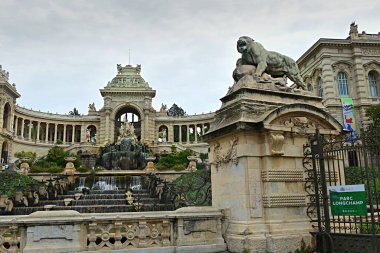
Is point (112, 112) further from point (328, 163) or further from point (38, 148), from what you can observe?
point (328, 163)

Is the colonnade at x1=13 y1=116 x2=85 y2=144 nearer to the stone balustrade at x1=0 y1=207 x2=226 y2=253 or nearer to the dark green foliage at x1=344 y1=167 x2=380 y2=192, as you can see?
the stone balustrade at x1=0 y1=207 x2=226 y2=253

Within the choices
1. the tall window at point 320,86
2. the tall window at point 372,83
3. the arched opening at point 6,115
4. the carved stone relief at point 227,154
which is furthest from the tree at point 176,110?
the carved stone relief at point 227,154

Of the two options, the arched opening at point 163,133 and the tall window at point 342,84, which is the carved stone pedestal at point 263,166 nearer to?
the tall window at point 342,84

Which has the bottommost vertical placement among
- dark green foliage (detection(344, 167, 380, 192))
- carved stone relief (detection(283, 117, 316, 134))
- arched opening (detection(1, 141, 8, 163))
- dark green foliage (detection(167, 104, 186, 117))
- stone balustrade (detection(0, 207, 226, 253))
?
stone balustrade (detection(0, 207, 226, 253))

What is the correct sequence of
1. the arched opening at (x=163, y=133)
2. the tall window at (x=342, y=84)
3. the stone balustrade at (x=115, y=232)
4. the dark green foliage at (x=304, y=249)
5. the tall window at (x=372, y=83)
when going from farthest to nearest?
the arched opening at (x=163, y=133), the tall window at (x=372, y=83), the tall window at (x=342, y=84), the dark green foliage at (x=304, y=249), the stone balustrade at (x=115, y=232)

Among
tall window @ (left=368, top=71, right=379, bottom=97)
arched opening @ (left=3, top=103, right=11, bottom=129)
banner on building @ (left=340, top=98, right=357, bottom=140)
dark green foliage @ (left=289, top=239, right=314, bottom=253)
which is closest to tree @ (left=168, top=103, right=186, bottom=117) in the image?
arched opening @ (left=3, top=103, right=11, bottom=129)

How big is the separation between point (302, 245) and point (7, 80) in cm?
6654

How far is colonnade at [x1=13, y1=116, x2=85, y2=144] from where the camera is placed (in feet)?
226

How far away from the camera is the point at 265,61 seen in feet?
29.7

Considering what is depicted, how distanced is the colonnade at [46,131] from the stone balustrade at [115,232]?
65648 millimetres

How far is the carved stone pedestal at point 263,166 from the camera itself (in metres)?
7.56

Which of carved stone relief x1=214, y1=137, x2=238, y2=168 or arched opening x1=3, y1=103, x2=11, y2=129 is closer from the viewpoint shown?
carved stone relief x1=214, y1=137, x2=238, y2=168

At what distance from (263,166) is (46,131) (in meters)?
72.7

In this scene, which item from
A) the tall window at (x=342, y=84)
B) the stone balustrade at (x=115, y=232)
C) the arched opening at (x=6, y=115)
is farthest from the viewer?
the arched opening at (x=6, y=115)
